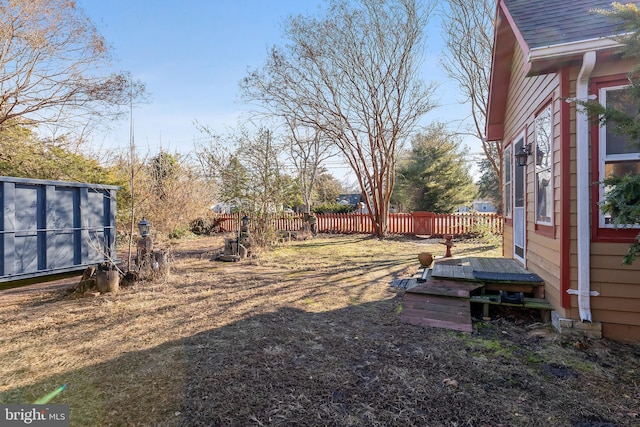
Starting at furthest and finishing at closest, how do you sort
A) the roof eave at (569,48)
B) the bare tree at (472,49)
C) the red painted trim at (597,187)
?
1. the bare tree at (472,49)
2. the red painted trim at (597,187)
3. the roof eave at (569,48)

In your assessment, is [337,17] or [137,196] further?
[337,17]

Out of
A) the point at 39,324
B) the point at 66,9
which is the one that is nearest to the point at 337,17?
the point at 66,9

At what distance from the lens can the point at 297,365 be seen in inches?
104

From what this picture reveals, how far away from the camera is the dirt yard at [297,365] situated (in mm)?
2018

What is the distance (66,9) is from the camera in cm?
842

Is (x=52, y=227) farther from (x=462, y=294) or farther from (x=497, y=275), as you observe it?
(x=497, y=275)

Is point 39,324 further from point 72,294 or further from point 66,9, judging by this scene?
point 66,9

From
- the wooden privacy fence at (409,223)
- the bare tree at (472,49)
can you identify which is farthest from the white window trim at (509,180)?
the wooden privacy fence at (409,223)

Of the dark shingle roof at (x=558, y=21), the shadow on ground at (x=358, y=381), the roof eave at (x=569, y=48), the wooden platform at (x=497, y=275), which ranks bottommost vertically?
the shadow on ground at (x=358, y=381)

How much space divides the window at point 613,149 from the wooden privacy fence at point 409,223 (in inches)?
350

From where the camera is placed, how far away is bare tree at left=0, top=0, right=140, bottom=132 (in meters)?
7.79

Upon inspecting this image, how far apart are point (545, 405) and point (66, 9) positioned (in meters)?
12.4

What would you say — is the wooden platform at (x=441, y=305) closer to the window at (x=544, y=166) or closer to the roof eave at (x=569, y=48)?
the window at (x=544, y=166)

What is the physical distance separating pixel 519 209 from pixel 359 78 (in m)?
9.14
